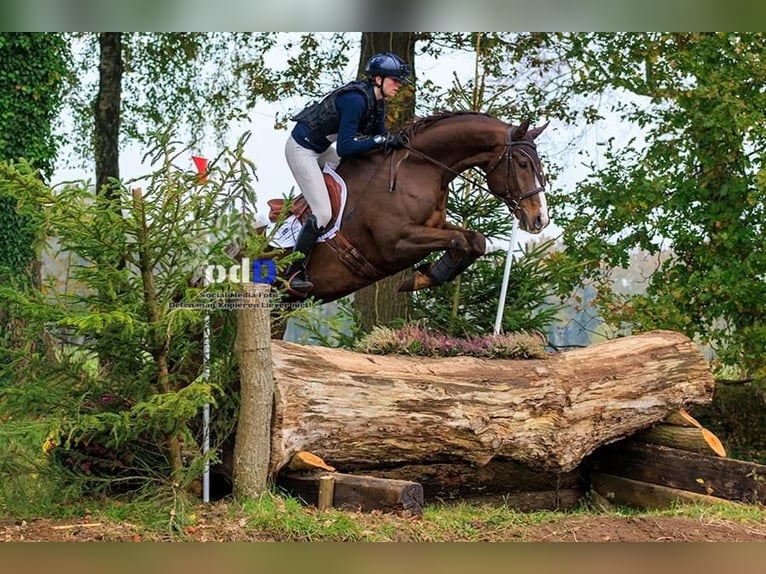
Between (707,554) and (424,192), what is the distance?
8.42 feet

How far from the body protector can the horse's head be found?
30.9 inches

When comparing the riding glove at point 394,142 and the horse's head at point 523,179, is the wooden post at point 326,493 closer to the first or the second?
the horse's head at point 523,179

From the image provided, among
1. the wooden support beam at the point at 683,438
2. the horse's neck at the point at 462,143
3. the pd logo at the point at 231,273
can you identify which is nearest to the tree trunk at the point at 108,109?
the horse's neck at the point at 462,143

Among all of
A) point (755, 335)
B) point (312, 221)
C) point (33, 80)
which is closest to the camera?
point (312, 221)

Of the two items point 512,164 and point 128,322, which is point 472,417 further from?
point 128,322

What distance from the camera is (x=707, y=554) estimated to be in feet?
13.2

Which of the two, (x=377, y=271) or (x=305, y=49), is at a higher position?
(x=305, y=49)

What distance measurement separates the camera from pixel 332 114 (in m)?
5.36

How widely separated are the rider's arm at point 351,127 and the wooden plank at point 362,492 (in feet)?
6.53

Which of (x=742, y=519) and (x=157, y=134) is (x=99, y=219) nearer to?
(x=157, y=134)

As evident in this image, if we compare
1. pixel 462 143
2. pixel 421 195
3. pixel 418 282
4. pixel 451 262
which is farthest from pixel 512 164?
pixel 418 282

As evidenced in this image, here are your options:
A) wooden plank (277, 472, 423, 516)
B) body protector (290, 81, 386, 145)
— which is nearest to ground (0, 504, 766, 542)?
wooden plank (277, 472, 423, 516)

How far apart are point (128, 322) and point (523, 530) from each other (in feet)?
6.45
